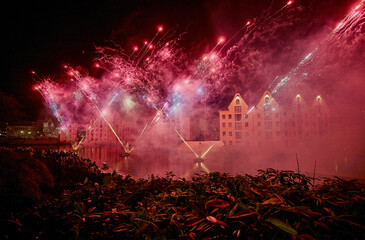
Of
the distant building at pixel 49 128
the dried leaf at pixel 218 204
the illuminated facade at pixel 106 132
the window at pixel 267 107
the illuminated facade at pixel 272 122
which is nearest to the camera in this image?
the dried leaf at pixel 218 204

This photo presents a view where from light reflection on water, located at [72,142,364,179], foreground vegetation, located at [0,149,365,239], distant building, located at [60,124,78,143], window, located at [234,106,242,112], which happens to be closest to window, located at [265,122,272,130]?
window, located at [234,106,242,112]

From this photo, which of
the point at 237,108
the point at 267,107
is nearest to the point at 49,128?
the point at 237,108

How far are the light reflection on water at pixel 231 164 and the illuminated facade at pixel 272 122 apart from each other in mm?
3405

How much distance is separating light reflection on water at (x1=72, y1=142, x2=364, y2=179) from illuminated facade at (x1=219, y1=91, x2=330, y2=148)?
341cm

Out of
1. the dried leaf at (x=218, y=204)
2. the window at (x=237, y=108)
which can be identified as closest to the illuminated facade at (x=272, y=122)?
the window at (x=237, y=108)

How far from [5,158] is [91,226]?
6.13 m

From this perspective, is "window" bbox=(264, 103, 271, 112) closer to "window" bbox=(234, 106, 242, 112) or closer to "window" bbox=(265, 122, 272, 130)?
"window" bbox=(265, 122, 272, 130)

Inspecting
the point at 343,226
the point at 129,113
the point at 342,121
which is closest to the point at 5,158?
the point at 343,226

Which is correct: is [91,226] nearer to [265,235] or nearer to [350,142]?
[265,235]

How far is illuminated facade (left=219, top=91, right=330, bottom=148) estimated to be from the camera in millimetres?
28328

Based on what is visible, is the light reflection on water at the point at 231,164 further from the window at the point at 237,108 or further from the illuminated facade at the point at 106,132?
the illuminated facade at the point at 106,132

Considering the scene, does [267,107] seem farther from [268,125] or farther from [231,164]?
[231,164]

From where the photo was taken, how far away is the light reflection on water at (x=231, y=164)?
1405 centimetres

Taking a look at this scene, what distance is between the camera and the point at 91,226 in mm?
1615
